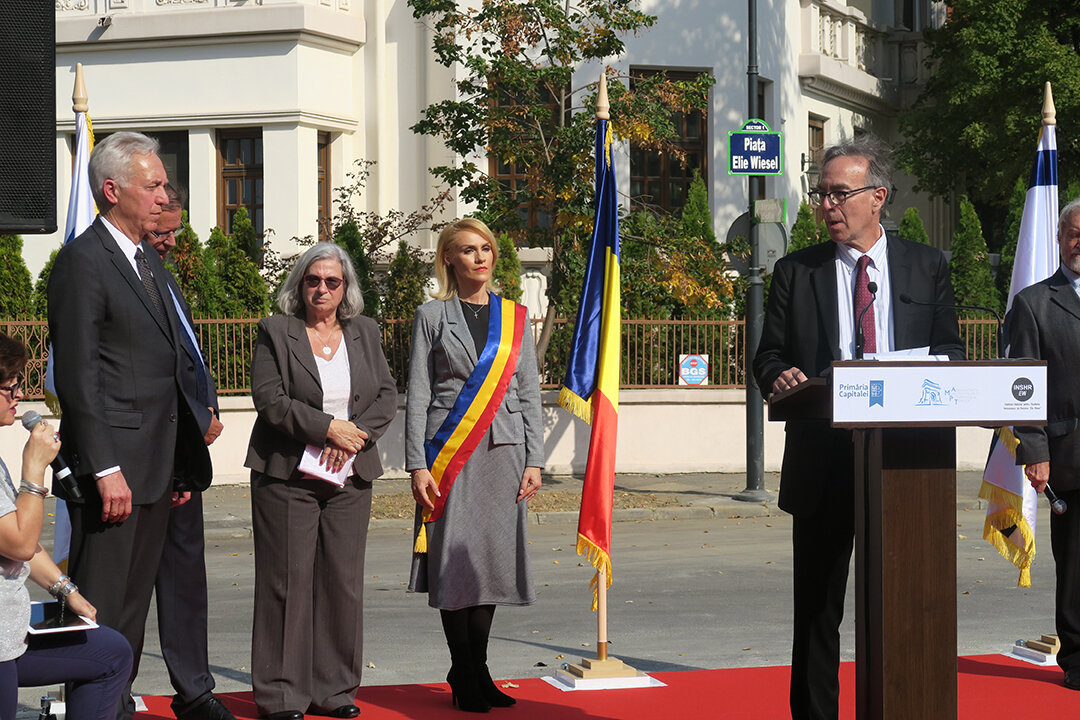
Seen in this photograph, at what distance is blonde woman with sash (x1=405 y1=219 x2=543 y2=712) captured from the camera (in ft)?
20.9

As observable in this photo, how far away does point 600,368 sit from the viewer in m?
7.31

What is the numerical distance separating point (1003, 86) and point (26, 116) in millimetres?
23139

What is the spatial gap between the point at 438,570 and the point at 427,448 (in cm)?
54

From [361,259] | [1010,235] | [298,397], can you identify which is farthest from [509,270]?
[298,397]

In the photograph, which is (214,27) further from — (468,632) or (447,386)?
(468,632)

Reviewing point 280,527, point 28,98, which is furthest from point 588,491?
point 28,98

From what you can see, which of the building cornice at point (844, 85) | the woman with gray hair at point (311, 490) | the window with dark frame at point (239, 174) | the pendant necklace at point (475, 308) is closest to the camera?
the woman with gray hair at point (311, 490)

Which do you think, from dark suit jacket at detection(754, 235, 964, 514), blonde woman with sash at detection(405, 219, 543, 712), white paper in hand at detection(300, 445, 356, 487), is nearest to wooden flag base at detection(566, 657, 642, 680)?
blonde woman with sash at detection(405, 219, 543, 712)

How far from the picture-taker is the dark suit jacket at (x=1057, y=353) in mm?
6680

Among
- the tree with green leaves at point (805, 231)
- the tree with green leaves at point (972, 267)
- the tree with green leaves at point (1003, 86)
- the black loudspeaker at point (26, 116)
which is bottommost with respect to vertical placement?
the black loudspeaker at point (26, 116)

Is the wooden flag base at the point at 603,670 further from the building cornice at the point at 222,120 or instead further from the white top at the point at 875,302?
the building cornice at the point at 222,120

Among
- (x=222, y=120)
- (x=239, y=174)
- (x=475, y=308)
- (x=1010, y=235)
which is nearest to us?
(x=475, y=308)

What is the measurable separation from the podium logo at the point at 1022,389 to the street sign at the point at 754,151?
11.4 m

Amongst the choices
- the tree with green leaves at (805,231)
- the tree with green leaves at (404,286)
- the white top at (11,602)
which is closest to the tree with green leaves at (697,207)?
the tree with green leaves at (805,231)
